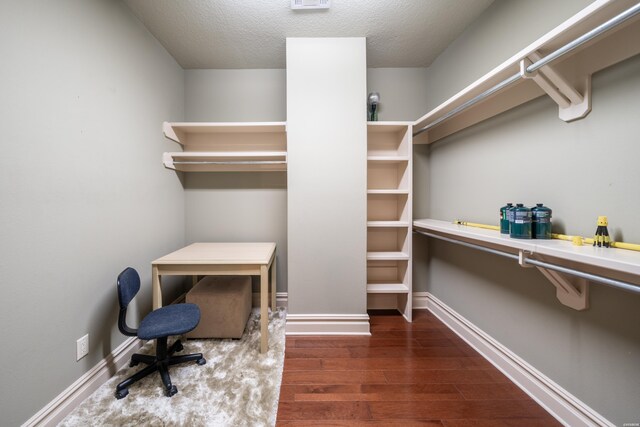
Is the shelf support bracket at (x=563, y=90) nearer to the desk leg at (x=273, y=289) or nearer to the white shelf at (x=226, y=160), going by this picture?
the white shelf at (x=226, y=160)

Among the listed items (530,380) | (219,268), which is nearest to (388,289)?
(530,380)

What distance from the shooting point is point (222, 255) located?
6.24 ft

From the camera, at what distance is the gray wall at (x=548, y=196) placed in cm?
102

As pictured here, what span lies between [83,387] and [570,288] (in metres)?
2.75

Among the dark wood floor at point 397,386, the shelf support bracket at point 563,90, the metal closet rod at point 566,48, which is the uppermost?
the metal closet rod at point 566,48

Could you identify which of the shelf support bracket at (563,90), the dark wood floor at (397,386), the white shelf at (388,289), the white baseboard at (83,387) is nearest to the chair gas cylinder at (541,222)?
the shelf support bracket at (563,90)

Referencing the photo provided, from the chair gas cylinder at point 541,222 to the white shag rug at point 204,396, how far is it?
5.79 ft

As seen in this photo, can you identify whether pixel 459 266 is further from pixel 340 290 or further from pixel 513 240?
pixel 340 290

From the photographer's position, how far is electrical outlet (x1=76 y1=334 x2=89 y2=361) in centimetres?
136

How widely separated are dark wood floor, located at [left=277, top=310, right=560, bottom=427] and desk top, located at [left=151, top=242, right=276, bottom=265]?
79 cm

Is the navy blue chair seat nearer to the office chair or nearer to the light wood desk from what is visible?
the office chair

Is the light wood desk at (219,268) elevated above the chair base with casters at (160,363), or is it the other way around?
the light wood desk at (219,268)

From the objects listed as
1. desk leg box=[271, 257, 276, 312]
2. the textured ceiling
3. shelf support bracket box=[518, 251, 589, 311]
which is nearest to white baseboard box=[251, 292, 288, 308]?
desk leg box=[271, 257, 276, 312]

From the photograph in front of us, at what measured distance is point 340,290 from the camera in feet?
6.93
